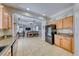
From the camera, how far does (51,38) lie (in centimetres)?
718

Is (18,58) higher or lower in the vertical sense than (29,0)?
lower

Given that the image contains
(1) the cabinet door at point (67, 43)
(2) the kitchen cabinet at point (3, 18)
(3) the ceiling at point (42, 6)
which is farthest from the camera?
(1) the cabinet door at point (67, 43)

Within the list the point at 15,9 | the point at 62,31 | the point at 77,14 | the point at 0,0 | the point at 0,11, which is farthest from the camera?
the point at 62,31

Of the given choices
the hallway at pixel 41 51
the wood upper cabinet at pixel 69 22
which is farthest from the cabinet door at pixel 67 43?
the wood upper cabinet at pixel 69 22

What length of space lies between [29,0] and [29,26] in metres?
11.9

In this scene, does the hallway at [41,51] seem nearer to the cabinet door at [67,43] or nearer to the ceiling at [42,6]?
the cabinet door at [67,43]

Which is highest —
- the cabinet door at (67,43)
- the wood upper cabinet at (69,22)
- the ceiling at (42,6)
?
the ceiling at (42,6)

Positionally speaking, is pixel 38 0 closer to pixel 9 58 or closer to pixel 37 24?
pixel 9 58

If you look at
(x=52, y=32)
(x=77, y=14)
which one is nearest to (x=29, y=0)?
(x=77, y=14)

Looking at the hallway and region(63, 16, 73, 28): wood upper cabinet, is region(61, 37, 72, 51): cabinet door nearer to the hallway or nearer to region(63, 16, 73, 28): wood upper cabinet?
the hallway

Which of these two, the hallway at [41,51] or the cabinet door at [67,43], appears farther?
the cabinet door at [67,43]

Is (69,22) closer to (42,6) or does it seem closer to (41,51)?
(42,6)

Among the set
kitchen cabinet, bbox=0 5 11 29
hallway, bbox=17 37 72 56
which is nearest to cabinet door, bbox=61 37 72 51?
hallway, bbox=17 37 72 56

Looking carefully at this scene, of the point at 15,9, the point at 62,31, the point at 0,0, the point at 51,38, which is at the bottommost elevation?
the point at 51,38
